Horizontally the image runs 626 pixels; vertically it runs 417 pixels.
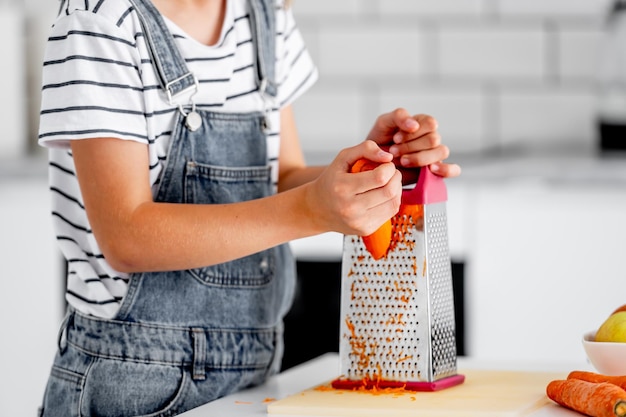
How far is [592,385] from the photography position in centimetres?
89

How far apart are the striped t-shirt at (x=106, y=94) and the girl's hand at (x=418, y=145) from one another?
19 cm

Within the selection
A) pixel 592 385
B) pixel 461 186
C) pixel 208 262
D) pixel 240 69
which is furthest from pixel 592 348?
pixel 461 186

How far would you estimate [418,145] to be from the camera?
3.56 ft

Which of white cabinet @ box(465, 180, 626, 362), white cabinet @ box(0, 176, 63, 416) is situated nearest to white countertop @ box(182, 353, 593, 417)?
white cabinet @ box(465, 180, 626, 362)

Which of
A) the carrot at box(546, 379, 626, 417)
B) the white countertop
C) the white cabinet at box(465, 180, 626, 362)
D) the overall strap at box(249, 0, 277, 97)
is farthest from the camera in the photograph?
the white cabinet at box(465, 180, 626, 362)

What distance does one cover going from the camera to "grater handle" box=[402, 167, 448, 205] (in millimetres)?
1045

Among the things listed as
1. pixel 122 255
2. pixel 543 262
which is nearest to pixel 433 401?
pixel 122 255

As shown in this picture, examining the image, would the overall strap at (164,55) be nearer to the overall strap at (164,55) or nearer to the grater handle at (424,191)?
the overall strap at (164,55)

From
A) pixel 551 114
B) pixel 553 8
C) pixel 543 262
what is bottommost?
pixel 543 262

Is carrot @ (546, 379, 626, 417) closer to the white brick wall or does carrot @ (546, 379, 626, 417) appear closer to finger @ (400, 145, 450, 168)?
finger @ (400, 145, 450, 168)

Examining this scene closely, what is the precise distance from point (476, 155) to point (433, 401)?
1.61 m

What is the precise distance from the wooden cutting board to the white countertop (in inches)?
1.0

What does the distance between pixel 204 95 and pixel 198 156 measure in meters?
0.07

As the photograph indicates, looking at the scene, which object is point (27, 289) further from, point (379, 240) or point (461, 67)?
point (379, 240)
